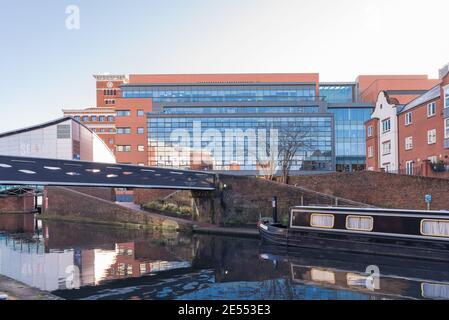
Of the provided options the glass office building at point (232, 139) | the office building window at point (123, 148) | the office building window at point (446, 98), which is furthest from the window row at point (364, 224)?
the office building window at point (123, 148)

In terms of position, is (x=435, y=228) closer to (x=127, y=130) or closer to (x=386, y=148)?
(x=386, y=148)

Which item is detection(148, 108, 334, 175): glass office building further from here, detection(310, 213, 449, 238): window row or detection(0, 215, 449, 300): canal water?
detection(310, 213, 449, 238): window row

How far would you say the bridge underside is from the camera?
19.5 metres

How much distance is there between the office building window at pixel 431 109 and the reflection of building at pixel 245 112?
2233 centimetres

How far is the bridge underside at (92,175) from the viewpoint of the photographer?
64.0ft

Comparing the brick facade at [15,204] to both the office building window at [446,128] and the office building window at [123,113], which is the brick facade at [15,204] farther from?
the office building window at [446,128]

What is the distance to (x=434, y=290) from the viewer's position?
11508 mm

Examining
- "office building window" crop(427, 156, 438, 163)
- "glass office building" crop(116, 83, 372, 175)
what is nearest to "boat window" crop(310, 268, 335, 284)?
"office building window" crop(427, 156, 438, 163)

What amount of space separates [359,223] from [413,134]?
14534mm

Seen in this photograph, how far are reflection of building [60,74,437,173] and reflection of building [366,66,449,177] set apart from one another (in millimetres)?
14245

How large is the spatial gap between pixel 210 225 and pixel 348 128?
35964 millimetres

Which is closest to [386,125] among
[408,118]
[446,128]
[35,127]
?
[408,118]
